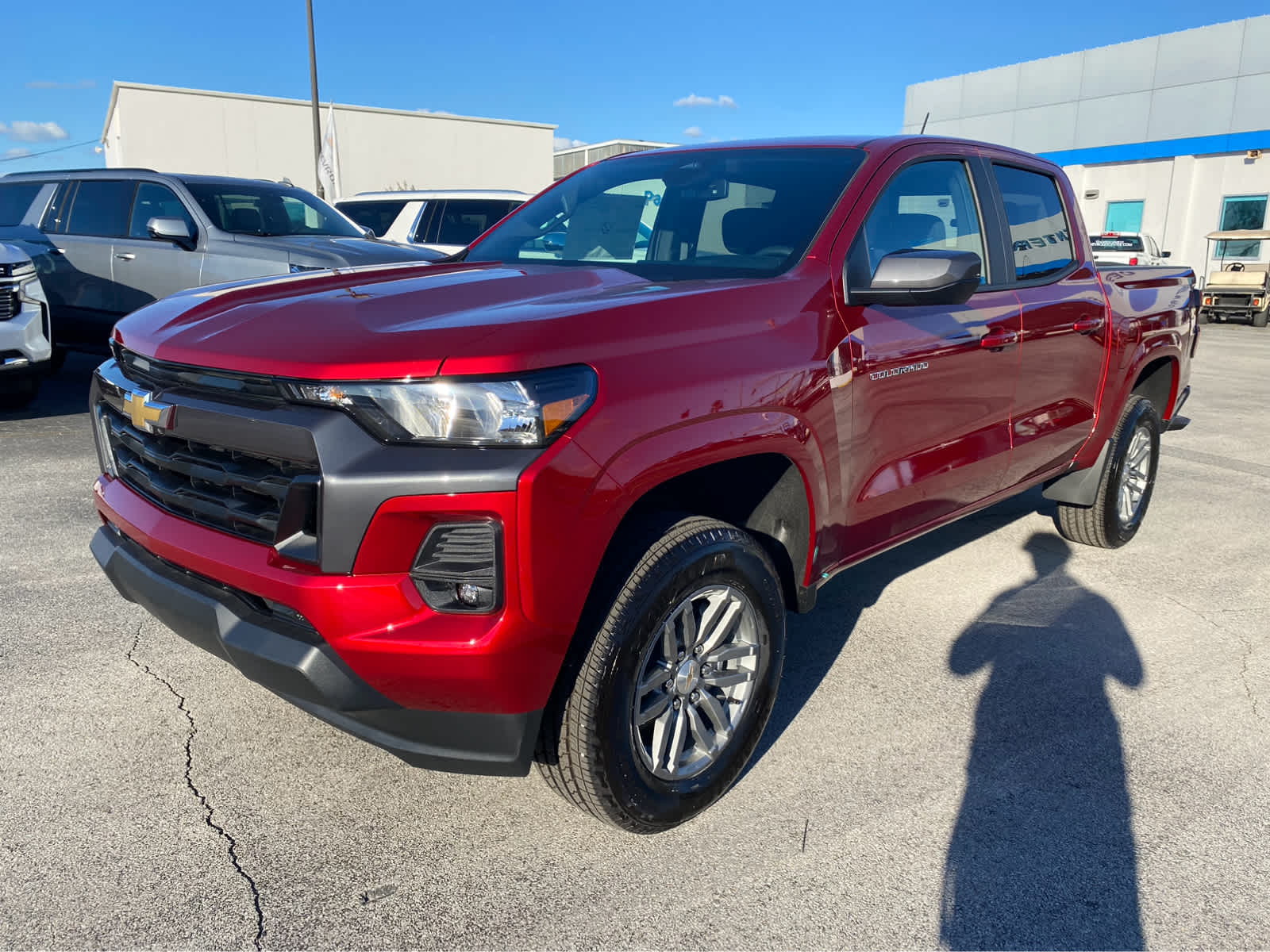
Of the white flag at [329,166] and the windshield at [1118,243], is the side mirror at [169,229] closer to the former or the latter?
the white flag at [329,166]

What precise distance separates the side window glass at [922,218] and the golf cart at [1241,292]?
20964 mm

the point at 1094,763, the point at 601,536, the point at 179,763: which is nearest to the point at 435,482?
the point at 601,536

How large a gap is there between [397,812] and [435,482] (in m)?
1.13

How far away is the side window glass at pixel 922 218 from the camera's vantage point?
3.14 metres

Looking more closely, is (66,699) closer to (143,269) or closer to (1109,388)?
(1109,388)

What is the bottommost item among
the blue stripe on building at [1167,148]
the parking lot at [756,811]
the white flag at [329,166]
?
the parking lot at [756,811]

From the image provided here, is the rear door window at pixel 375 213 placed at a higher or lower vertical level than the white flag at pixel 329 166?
lower

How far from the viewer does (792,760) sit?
2988mm

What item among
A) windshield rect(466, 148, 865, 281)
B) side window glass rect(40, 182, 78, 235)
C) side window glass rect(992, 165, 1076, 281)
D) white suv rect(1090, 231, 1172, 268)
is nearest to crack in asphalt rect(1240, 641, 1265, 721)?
side window glass rect(992, 165, 1076, 281)

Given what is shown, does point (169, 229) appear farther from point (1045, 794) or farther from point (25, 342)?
point (1045, 794)

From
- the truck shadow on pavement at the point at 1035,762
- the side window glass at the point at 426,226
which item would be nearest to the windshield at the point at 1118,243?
the side window glass at the point at 426,226

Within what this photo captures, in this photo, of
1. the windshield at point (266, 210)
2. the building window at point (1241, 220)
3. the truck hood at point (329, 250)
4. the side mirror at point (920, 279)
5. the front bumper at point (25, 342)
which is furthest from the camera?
the building window at point (1241, 220)

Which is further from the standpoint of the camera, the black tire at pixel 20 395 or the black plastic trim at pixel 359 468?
the black tire at pixel 20 395

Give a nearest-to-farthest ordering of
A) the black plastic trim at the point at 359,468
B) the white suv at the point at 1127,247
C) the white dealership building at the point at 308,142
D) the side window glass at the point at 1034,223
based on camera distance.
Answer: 1. the black plastic trim at the point at 359,468
2. the side window glass at the point at 1034,223
3. the white suv at the point at 1127,247
4. the white dealership building at the point at 308,142
